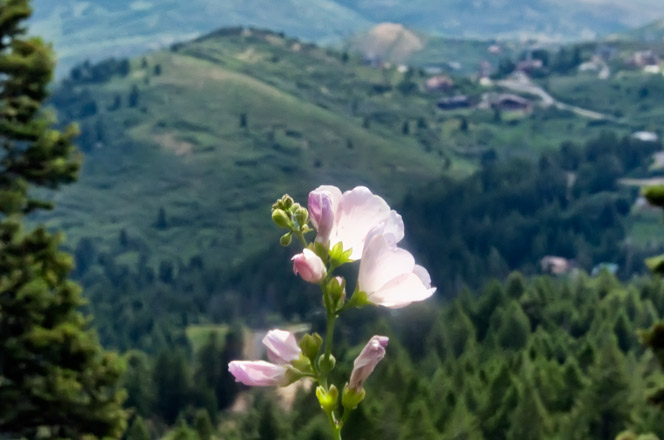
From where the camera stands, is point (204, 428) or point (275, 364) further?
point (204, 428)

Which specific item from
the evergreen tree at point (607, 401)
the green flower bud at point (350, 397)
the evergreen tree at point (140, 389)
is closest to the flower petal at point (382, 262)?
the green flower bud at point (350, 397)

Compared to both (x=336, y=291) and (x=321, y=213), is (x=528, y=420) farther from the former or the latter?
(x=321, y=213)

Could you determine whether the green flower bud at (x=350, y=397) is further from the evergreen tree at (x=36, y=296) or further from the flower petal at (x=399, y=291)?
the evergreen tree at (x=36, y=296)

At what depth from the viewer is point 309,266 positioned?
179 inches

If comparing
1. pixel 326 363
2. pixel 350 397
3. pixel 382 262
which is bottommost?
pixel 350 397

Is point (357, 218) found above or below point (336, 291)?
above

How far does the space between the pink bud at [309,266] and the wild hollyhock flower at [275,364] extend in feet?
1.07

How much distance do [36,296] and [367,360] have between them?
78.4 ft

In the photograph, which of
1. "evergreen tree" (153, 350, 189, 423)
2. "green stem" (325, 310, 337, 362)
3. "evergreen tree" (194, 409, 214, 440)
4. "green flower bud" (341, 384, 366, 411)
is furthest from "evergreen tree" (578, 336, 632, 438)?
Answer: "green stem" (325, 310, 337, 362)

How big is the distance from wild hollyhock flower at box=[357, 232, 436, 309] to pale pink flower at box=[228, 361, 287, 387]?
599 millimetres

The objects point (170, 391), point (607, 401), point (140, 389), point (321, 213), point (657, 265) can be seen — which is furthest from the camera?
point (170, 391)

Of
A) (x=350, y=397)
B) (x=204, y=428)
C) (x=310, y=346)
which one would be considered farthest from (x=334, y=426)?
(x=204, y=428)

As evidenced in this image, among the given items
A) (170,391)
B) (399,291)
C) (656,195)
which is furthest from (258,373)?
(170,391)

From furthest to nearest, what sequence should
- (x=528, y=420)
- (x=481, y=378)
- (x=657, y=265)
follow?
1. (x=481, y=378)
2. (x=528, y=420)
3. (x=657, y=265)
